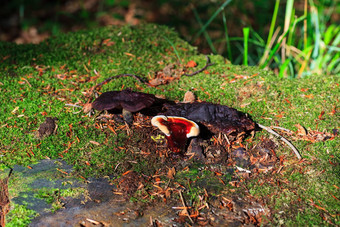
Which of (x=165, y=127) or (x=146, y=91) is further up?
(x=165, y=127)

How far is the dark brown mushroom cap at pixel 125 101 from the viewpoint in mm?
3152

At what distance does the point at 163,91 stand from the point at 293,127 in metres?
1.63

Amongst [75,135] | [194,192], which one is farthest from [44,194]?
[194,192]

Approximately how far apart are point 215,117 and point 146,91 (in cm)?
113

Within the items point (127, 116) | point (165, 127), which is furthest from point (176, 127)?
point (127, 116)

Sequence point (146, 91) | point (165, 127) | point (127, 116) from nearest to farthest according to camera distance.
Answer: point (165, 127) < point (127, 116) < point (146, 91)

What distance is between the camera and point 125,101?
126 inches

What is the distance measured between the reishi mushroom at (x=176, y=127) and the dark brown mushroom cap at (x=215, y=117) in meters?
0.31

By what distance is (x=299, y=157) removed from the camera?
10.1 feet

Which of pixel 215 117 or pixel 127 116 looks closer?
pixel 215 117

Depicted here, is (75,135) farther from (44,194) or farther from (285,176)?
(285,176)

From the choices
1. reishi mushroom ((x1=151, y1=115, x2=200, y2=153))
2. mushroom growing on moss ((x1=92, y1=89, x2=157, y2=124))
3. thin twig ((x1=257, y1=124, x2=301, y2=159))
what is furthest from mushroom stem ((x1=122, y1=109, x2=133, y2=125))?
thin twig ((x1=257, y1=124, x2=301, y2=159))

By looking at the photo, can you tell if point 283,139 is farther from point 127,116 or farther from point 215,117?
point 127,116

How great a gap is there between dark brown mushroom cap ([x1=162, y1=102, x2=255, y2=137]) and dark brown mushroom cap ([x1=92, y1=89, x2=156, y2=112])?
278 millimetres
